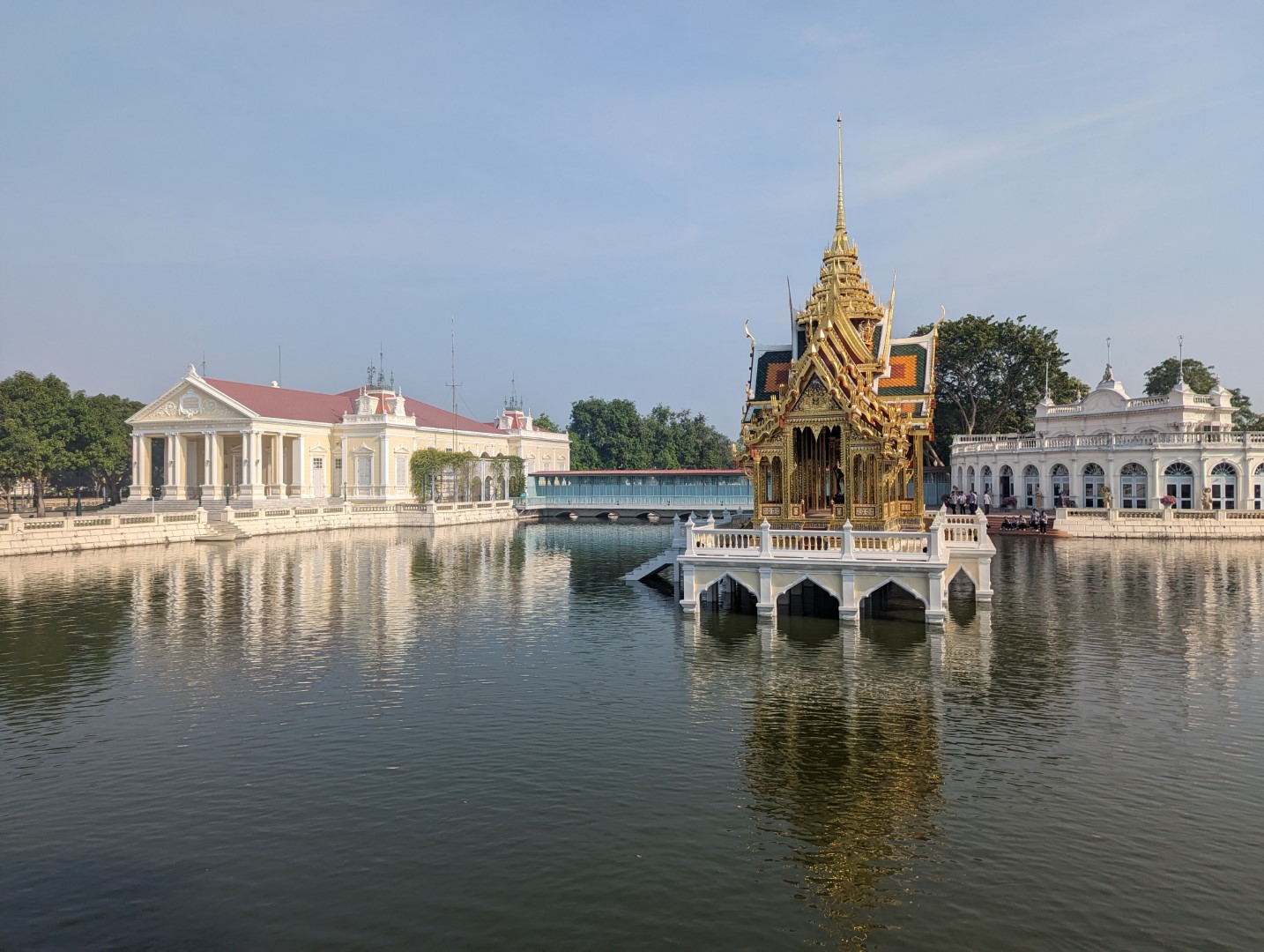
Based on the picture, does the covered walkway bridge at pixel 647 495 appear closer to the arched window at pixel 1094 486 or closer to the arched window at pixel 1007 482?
the arched window at pixel 1007 482

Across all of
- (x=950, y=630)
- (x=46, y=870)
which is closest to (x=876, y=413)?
(x=950, y=630)

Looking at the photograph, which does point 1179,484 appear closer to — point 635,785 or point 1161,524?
point 1161,524

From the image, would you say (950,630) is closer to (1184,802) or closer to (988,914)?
(1184,802)

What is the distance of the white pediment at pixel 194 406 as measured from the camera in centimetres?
7394

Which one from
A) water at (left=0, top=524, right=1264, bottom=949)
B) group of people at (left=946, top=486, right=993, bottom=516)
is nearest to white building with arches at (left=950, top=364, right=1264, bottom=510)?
group of people at (left=946, top=486, right=993, bottom=516)

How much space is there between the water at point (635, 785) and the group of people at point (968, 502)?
4087cm

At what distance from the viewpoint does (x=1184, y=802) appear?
11.3m

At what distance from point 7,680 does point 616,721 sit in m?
13.6

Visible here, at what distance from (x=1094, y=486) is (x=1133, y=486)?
2.60 metres

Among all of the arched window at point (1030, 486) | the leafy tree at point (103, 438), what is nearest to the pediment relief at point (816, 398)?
the arched window at point (1030, 486)

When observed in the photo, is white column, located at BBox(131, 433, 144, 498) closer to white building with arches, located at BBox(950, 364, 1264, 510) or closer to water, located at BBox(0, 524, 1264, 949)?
water, located at BBox(0, 524, 1264, 949)

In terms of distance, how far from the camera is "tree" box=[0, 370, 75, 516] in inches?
2820

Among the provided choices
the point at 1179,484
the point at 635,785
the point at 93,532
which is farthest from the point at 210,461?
the point at 1179,484

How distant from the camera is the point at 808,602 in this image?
26438 millimetres
